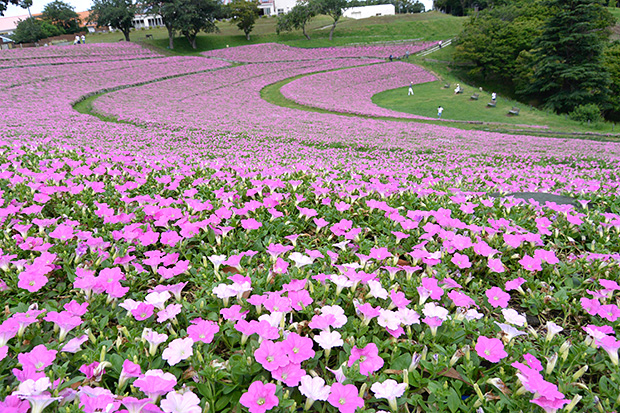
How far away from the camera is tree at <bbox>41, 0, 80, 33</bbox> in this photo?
265 ft

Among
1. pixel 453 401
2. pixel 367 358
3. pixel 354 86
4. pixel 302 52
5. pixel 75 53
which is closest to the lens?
pixel 453 401

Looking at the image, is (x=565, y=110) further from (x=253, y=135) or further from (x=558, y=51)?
(x=253, y=135)

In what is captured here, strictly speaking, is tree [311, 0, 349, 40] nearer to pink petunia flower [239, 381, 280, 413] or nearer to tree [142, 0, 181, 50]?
tree [142, 0, 181, 50]

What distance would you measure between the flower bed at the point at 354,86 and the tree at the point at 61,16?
72.4 m

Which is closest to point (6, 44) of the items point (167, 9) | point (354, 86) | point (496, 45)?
point (167, 9)

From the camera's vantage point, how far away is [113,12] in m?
57.5

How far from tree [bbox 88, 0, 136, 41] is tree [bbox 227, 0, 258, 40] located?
55.5 ft

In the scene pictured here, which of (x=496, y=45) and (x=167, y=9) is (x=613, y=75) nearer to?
(x=496, y=45)

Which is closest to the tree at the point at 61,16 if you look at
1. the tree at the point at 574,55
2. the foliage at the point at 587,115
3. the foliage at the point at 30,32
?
the foliage at the point at 30,32

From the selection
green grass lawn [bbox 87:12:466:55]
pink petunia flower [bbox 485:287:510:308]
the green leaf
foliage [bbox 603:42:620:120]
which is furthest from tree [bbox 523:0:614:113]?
the green leaf

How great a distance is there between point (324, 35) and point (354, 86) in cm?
3878

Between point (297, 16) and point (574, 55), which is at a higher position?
point (297, 16)

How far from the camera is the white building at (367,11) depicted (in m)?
106

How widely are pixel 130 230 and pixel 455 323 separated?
265cm
